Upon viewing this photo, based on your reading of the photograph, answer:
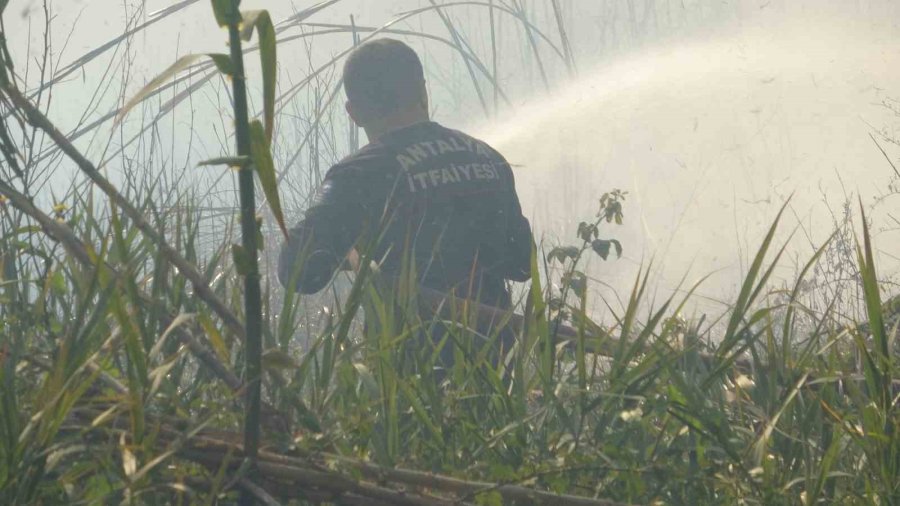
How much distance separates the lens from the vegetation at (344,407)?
1.12 m

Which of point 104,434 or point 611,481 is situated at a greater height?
point 104,434

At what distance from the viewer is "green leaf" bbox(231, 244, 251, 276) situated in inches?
40.0

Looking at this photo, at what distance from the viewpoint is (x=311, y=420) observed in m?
1.28

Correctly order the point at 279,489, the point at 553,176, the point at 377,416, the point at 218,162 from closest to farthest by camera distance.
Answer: the point at 218,162, the point at 279,489, the point at 377,416, the point at 553,176

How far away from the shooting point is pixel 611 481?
134 centimetres

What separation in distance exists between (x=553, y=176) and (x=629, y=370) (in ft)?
21.0

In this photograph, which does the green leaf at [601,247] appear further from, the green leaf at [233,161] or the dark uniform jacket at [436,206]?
the green leaf at [233,161]

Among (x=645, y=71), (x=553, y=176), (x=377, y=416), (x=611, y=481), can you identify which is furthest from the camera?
(x=645, y=71)

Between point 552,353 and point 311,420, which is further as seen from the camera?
point 552,353

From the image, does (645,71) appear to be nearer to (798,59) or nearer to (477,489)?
(798,59)

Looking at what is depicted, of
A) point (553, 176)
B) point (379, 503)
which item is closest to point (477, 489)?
point (379, 503)

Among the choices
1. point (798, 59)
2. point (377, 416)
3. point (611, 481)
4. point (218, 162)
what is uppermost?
point (798, 59)

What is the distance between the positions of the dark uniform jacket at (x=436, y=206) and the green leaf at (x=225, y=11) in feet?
5.81

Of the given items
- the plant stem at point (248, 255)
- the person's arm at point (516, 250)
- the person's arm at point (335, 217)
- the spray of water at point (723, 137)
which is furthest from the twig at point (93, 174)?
the spray of water at point (723, 137)
